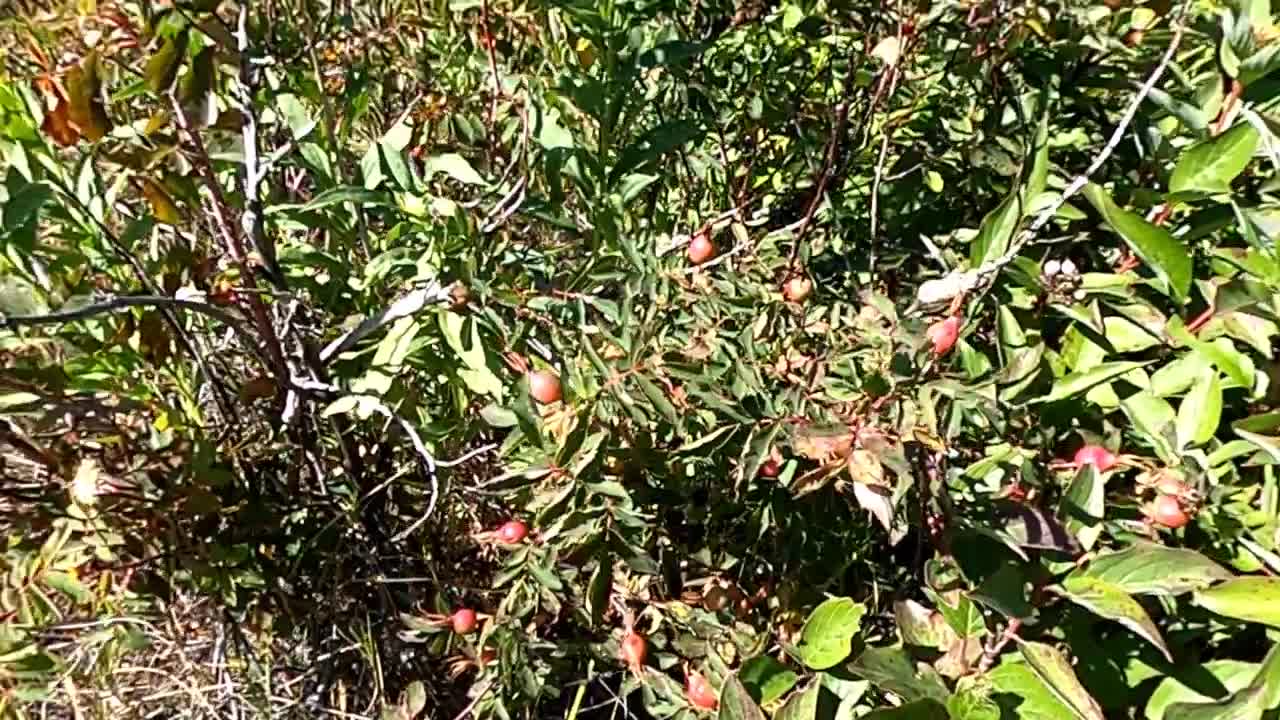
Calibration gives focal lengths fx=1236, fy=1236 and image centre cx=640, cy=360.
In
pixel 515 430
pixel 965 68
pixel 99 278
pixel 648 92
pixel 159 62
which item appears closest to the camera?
pixel 159 62

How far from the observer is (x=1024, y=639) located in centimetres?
110

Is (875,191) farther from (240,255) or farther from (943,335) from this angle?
(240,255)

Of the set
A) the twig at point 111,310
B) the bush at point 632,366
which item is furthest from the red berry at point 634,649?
the twig at point 111,310

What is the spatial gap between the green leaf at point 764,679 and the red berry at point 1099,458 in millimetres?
323

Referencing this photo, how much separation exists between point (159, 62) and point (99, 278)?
0.52m

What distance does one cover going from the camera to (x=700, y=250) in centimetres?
134

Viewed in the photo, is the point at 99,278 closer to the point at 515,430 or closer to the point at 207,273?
the point at 207,273

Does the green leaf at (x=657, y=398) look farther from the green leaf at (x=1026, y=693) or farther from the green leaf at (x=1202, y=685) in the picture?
the green leaf at (x=1202, y=685)

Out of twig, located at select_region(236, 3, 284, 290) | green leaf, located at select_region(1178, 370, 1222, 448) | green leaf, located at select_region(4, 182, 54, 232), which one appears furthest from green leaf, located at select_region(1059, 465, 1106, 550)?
green leaf, located at select_region(4, 182, 54, 232)

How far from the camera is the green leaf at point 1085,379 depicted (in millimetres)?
1107

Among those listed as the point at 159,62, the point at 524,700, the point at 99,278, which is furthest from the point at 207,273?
the point at 524,700

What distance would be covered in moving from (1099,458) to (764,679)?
36 centimetres

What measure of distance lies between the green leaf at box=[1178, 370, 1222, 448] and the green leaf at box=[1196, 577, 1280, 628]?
0.13 metres

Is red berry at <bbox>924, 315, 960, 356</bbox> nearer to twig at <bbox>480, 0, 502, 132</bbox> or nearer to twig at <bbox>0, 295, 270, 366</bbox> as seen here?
twig at <bbox>480, 0, 502, 132</bbox>
